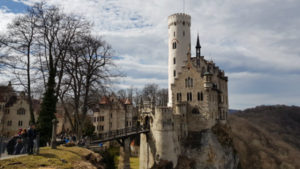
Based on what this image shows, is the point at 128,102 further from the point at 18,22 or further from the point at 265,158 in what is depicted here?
the point at 265,158

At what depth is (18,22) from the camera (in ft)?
81.8

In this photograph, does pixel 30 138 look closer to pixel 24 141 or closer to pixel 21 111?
pixel 24 141

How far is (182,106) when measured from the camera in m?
42.2

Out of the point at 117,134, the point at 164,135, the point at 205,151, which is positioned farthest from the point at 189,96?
the point at 117,134

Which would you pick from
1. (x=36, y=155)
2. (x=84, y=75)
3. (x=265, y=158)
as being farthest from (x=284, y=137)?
(x=36, y=155)

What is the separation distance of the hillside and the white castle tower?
29.1 meters

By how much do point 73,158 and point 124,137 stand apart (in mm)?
15789

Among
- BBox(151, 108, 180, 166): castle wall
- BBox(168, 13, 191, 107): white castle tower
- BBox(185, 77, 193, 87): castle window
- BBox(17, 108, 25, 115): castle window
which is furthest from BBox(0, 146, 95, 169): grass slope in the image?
BBox(17, 108, 25, 115): castle window

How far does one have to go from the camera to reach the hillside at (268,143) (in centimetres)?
6304

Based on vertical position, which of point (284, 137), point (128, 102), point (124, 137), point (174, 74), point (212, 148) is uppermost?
point (174, 74)

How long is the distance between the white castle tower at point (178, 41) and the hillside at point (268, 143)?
95.5 ft

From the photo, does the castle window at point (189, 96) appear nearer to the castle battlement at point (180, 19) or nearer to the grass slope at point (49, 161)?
the castle battlement at point (180, 19)

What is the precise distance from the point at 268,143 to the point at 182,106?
191ft

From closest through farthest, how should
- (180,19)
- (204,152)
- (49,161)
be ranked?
1. (49,161)
2. (204,152)
3. (180,19)
